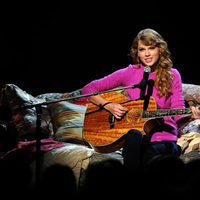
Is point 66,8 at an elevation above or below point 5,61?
above

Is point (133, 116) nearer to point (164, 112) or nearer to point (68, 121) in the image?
point (164, 112)

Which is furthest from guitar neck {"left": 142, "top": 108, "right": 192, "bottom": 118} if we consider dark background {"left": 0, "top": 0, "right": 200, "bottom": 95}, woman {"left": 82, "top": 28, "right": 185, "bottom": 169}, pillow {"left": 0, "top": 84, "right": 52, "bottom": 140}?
dark background {"left": 0, "top": 0, "right": 200, "bottom": 95}

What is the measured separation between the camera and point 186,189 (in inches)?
101

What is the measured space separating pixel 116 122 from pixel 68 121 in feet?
3.87

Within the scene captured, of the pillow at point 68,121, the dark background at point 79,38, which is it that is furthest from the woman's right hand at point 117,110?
the dark background at point 79,38

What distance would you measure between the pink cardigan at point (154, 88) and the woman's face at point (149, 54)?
0.12 metres

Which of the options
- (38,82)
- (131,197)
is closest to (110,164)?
(131,197)

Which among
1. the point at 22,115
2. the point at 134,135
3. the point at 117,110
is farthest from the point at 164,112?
the point at 22,115

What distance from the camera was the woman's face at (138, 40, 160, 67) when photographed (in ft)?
11.2

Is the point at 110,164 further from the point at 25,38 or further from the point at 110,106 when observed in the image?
the point at 25,38

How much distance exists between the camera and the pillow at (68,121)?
14.2 feet

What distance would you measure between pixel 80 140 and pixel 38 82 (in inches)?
70.5

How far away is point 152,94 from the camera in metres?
3.38

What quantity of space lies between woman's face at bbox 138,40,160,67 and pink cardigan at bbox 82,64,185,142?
12cm
